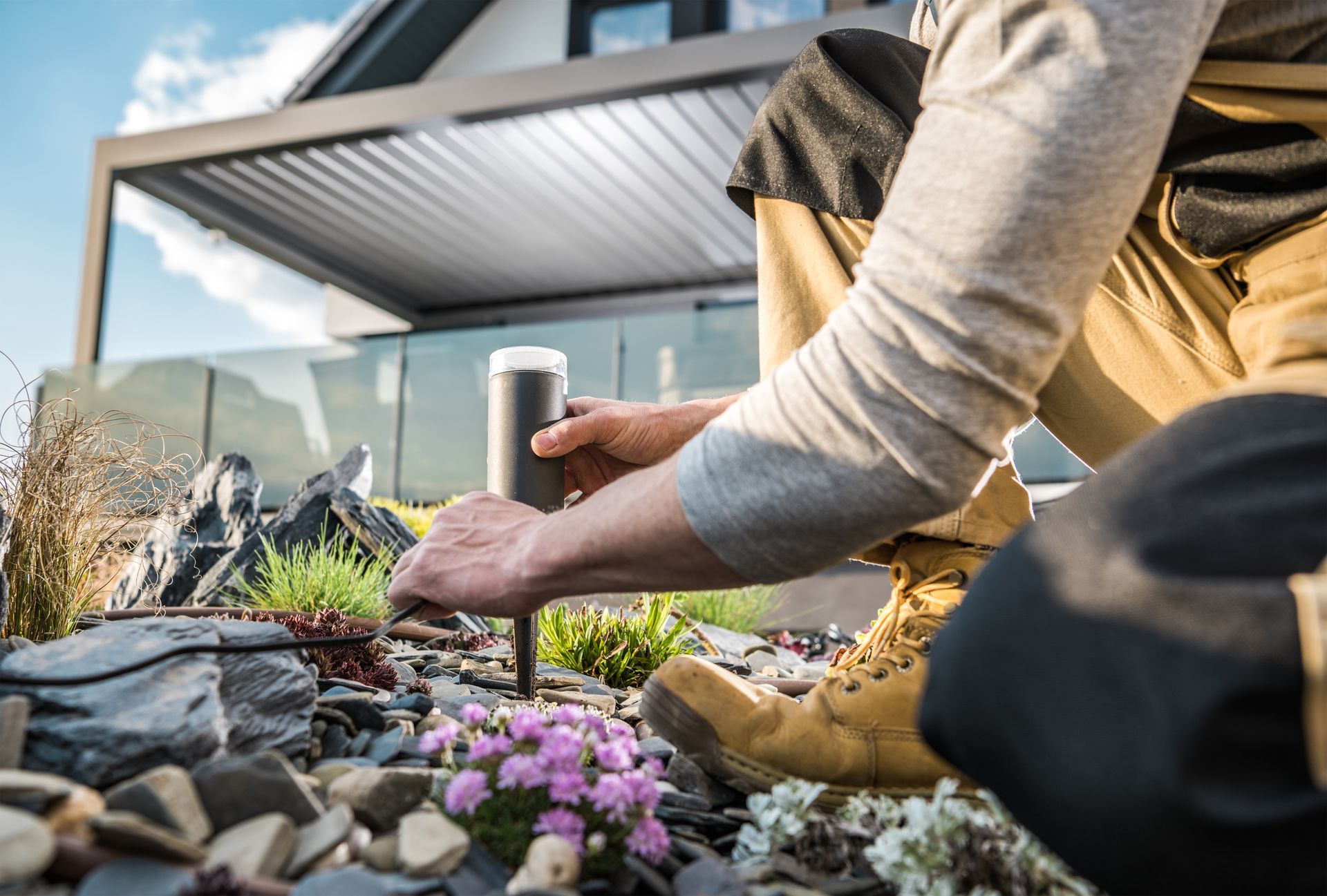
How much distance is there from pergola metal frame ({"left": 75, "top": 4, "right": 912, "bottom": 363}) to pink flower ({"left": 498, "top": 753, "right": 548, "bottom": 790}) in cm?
624

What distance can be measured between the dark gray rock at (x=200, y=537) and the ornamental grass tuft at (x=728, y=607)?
5.82 feet

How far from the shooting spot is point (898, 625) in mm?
1534

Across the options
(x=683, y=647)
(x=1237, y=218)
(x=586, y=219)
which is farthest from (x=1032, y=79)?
(x=586, y=219)

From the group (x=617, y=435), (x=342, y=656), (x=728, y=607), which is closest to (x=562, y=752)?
(x=617, y=435)

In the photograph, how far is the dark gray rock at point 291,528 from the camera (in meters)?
3.26

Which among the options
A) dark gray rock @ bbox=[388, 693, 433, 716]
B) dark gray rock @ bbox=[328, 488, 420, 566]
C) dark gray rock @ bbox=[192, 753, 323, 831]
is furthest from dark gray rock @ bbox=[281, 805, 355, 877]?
dark gray rock @ bbox=[328, 488, 420, 566]

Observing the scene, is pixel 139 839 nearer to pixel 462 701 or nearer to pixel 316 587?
pixel 462 701

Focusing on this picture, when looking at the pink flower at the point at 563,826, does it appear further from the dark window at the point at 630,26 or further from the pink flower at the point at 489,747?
the dark window at the point at 630,26

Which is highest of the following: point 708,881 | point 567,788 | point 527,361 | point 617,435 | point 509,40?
point 509,40

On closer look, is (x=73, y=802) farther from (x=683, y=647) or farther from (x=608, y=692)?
(x=683, y=647)

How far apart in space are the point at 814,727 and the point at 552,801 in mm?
439

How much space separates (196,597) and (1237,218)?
3238 millimetres

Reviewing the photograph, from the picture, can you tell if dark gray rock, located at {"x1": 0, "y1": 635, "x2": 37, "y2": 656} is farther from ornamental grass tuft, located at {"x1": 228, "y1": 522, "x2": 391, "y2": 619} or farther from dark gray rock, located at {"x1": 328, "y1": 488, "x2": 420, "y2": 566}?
dark gray rock, located at {"x1": 328, "y1": 488, "x2": 420, "y2": 566}

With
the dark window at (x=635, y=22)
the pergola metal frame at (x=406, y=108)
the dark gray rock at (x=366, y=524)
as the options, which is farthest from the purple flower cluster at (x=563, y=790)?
the dark window at (x=635, y=22)
